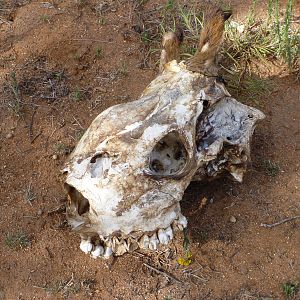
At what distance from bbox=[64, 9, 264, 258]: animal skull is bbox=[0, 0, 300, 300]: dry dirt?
0.36 metres

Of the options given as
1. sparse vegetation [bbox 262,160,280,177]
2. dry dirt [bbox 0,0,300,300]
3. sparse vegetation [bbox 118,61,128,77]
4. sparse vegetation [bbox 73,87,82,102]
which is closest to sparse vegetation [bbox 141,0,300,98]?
dry dirt [bbox 0,0,300,300]

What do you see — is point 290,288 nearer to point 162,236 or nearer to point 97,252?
point 162,236

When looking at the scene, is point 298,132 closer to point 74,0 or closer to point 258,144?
point 258,144

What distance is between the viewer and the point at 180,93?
3.09m

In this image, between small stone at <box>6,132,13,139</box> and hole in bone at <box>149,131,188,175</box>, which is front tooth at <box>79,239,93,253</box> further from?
small stone at <box>6,132,13,139</box>

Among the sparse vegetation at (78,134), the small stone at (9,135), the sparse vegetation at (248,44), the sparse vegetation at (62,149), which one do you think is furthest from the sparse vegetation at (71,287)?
the sparse vegetation at (248,44)

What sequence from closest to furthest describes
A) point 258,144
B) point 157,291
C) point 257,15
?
point 157,291, point 258,144, point 257,15

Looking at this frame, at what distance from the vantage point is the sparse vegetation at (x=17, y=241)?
3.35 m

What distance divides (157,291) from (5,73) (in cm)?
237

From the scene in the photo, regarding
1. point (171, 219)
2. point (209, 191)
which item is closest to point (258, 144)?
point (209, 191)

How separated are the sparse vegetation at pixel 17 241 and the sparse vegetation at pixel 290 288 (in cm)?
173

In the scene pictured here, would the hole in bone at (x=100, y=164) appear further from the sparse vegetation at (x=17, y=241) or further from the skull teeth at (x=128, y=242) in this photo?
the sparse vegetation at (x=17, y=241)

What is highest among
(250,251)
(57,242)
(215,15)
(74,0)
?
(215,15)

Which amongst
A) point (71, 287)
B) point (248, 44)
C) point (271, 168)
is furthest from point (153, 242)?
point (248, 44)
